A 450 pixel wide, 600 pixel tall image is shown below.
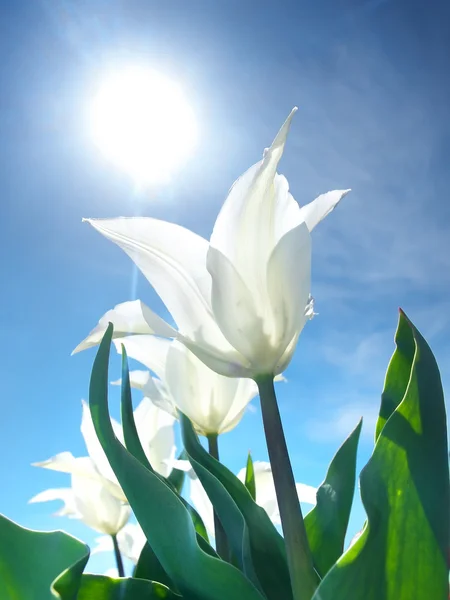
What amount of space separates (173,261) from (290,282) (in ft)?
0.35

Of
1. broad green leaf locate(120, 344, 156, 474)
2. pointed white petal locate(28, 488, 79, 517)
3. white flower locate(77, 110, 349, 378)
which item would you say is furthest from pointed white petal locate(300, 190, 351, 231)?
pointed white petal locate(28, 488, 79, 517)

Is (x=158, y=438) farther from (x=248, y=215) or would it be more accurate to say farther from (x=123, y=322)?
(x=248, y=215)

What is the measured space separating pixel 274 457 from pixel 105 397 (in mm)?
132

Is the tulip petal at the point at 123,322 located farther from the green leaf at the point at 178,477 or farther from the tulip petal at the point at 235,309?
the green leaf at the point at 178,477

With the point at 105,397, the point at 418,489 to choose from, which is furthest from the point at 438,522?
the point at 105,397

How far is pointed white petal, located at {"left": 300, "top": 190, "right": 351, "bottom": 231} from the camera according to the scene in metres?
0.46

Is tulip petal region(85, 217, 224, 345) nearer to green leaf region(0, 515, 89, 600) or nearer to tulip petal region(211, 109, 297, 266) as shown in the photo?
tulip petal region(211, 109, 297, 266)

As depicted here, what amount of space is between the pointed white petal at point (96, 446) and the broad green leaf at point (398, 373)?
45 cm

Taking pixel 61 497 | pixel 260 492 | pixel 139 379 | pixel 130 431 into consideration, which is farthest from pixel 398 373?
pixel 61 497

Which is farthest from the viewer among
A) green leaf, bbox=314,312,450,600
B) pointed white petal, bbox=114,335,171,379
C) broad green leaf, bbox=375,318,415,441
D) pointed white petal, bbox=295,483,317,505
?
pointed white petal, bbox=295,483,317,505

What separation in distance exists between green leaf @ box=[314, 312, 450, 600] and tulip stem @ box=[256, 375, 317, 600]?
47mm

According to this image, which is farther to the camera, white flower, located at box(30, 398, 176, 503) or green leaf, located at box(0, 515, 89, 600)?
white flower, located at box(30, 398, 176, 503)

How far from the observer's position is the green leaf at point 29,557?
0.36m

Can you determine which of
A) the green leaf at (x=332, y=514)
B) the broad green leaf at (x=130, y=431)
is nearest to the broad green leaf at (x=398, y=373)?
the green leaf at (x=332, y=514)
